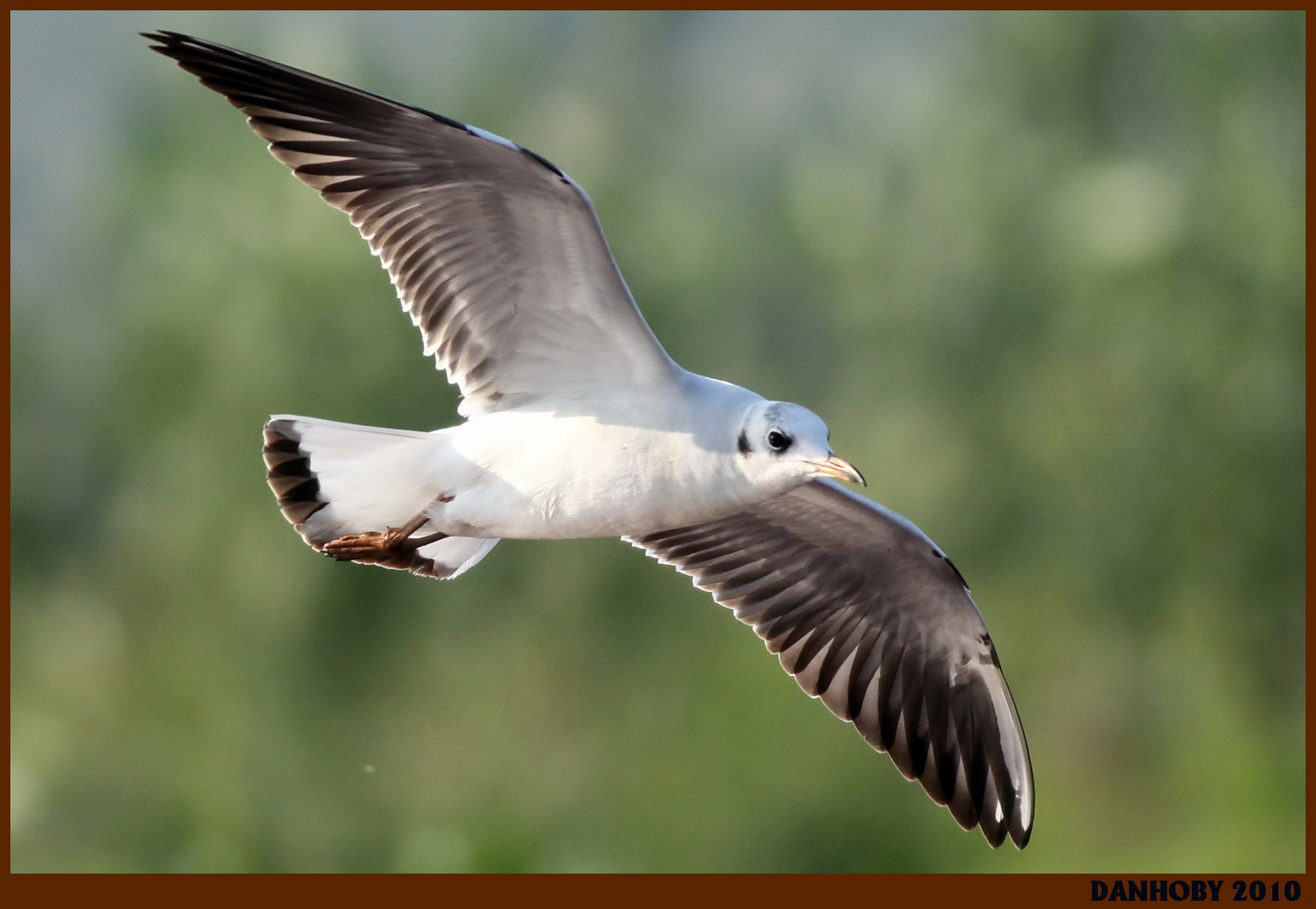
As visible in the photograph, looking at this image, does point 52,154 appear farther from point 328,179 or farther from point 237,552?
point 328,179

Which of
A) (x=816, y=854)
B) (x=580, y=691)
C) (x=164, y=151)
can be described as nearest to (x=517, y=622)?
(x=580, y=691)

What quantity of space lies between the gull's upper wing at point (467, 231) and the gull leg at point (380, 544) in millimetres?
402

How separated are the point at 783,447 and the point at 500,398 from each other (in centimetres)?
99

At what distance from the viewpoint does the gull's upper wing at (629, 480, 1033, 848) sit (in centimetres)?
563

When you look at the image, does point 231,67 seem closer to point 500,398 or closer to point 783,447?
point 500,398

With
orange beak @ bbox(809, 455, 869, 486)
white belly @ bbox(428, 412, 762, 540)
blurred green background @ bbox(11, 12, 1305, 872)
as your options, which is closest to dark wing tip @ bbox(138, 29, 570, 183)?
white belly @ bbox(428, 412, 762, 540)

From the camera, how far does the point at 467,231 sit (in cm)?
480

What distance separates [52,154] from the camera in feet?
99.4

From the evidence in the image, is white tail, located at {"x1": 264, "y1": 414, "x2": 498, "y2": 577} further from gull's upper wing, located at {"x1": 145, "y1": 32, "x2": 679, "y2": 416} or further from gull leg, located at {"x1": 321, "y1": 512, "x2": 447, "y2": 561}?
gull's upper wing, located at {"x1": 145, "y1": 32, "x2": 679, "y2": 416}

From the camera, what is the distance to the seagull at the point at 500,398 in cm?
454

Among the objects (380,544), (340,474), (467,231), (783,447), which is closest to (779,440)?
(783,447)

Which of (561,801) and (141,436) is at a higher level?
(141,436)

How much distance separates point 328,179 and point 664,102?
18401 mm

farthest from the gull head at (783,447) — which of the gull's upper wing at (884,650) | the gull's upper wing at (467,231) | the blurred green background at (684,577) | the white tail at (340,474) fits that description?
the blurred green background at (684,577)
